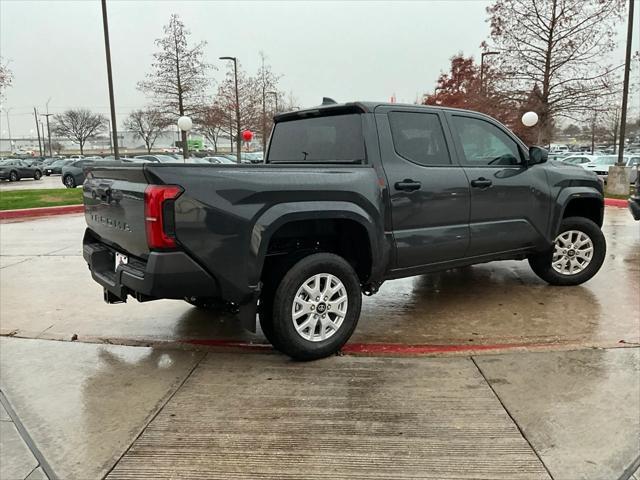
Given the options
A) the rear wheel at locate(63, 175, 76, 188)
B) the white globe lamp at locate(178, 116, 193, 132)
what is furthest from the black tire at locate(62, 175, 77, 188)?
the white globe lamp at locate(178, 116, 193, 132)

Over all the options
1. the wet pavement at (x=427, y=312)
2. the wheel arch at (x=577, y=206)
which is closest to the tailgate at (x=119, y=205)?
the wet pavement at (x=427, y=312)

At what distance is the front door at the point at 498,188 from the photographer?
4.82 meters

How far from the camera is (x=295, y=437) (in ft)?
9.64

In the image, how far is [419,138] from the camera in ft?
15.0

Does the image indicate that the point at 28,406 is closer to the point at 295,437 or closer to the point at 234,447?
the point at 234,447

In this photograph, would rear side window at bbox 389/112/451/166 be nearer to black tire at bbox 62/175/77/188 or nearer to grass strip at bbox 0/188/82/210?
grass strip at bbox 0/188/82/210

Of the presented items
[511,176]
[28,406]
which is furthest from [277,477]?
[511,176]

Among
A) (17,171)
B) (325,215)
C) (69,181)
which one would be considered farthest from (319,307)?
(17,171)

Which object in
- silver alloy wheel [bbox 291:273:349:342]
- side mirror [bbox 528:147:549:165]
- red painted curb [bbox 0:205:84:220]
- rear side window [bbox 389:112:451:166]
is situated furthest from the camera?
red painted curb [bbox 0:205:84:220]

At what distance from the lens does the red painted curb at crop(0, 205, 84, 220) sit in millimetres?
12864

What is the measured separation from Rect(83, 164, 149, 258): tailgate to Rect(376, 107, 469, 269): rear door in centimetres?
191

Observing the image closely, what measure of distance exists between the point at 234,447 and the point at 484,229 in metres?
3.08

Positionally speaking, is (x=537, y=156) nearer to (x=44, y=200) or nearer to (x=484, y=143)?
(x=484, y=143)

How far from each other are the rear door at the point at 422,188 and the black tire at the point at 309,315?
59 cm
